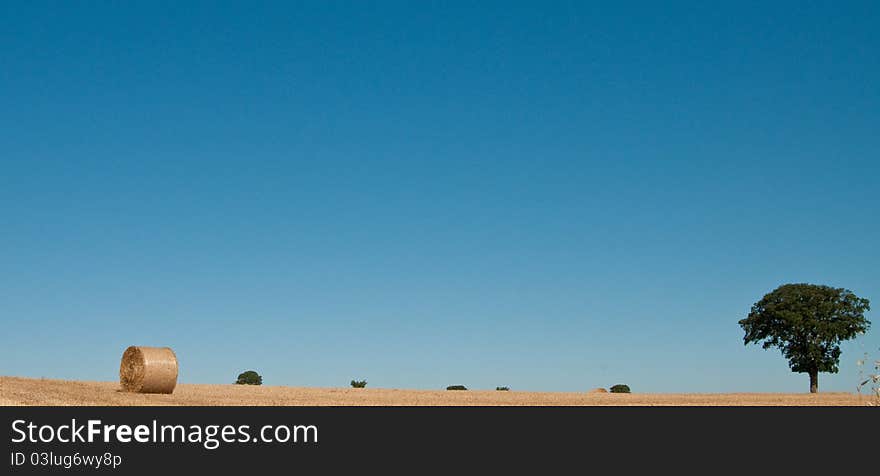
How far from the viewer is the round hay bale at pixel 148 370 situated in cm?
3719

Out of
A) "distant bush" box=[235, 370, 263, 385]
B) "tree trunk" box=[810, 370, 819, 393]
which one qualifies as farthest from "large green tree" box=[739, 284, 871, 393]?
"distant bush" box=[235, 370, 263, 385]

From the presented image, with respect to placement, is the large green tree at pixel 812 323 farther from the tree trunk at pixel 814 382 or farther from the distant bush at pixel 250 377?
the distant bush at pixel 250 377

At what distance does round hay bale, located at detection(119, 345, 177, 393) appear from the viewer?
37.2m
